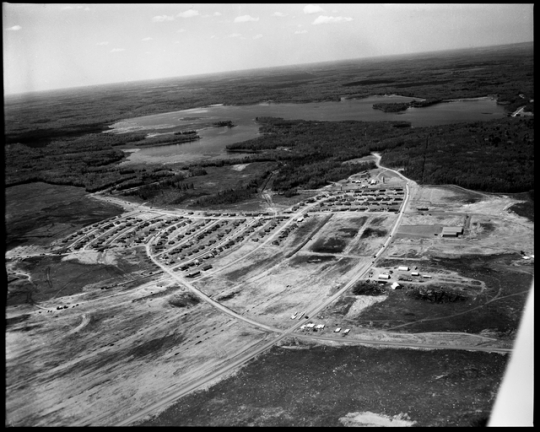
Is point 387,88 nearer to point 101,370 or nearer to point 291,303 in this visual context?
point 291,303

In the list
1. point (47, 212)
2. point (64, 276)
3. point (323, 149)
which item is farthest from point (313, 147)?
point (64, 276)

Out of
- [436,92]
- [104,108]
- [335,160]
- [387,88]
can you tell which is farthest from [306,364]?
[104,108]

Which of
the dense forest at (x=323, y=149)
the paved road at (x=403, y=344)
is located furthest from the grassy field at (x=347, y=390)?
the dense forest at (x=323, y=149)

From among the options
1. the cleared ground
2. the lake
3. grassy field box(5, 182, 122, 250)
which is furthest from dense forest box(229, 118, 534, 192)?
grassy field box(5, 182, 122, 250)

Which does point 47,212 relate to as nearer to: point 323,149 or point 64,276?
point 64,276

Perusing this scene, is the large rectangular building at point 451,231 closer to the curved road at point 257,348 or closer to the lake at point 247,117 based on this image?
the curved road at point 257,348
